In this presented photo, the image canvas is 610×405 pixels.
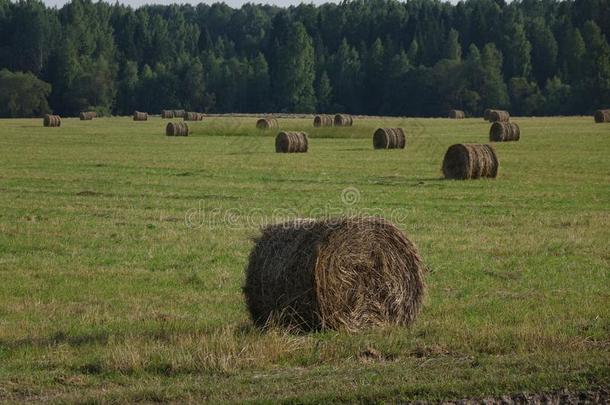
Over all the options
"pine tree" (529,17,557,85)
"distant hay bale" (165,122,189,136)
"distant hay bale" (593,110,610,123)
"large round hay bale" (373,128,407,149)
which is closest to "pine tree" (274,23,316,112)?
"pine tree" (529,17,557,85)

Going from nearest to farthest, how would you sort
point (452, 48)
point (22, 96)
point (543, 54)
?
1. point (22, 96)
2. point (543, 54)
3. point (452, 48)

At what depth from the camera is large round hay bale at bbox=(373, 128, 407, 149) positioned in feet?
138

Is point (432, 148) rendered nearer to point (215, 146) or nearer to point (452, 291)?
point (215, 146)

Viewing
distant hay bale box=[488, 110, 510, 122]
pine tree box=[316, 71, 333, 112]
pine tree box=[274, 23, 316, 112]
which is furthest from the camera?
pine tree box=[316, 71, 333, 112]

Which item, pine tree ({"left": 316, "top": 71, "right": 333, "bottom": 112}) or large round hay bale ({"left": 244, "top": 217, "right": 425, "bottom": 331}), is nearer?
large round hay bale ({"left": 244, "top": 217, "right": 425, "bottom": 331})

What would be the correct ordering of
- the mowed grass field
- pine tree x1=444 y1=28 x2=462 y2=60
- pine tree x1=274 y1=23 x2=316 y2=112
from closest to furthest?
1. the mowed grass field
2. pine tree x1=274 y1=23 x2=316 y2=112
3. pine tree x1=444 y1=28 x2=462 y2=60

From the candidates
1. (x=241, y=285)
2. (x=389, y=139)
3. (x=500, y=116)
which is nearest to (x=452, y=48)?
(x=500, y=116)

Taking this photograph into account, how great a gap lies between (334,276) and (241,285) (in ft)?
9.22

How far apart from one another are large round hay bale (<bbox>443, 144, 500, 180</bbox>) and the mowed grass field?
1.97 feet

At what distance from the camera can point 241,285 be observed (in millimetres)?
12891

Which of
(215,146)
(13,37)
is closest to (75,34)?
(13,37)

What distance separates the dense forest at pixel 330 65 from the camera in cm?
11525

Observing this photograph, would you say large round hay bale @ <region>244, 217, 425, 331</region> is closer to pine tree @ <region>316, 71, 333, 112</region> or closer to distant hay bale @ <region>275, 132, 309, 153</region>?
distant hay bale @ <region>275, 132, 309, 153</region>

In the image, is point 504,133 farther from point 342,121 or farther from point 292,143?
point 342,121
